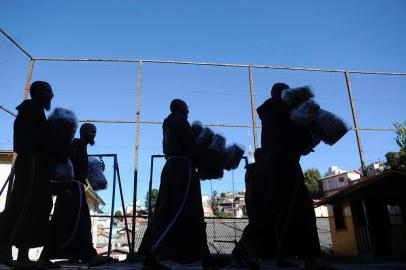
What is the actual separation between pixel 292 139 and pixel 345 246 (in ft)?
40.6

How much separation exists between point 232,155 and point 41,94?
2.13 meters

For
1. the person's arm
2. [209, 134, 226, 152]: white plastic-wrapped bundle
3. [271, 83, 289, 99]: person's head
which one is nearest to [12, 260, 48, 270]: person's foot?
the person's arm

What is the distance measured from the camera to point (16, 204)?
3203 mm

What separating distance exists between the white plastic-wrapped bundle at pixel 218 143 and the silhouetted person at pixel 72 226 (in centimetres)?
161

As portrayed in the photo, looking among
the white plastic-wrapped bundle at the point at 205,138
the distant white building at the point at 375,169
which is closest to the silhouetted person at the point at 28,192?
the white plastic-wrapped bundle at the point at 205,138

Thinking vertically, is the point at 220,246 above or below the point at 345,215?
below

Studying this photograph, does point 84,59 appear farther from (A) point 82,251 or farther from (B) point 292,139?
(B) point 292,139

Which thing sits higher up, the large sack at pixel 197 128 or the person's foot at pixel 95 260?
the large sack at pixel 197 128

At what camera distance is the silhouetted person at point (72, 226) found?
407cm

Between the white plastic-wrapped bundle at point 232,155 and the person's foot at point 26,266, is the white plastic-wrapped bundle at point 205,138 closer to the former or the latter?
the white plastic-wrapped bundle at point 232,155

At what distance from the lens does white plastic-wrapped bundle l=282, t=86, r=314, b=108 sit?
3283mm

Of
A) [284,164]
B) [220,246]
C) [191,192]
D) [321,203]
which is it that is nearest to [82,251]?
[191,192]

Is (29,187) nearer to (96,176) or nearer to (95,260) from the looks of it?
(95,260)

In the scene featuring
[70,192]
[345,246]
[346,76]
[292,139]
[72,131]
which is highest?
[346,76]
